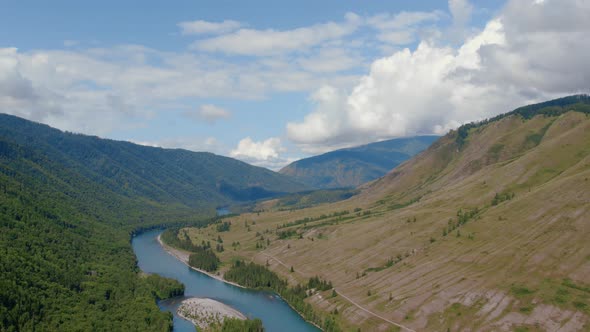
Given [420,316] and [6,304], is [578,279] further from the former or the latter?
[6,304]

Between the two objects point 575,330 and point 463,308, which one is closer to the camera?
point 575,330

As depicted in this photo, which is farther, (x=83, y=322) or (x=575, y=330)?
(x=83, y=322)

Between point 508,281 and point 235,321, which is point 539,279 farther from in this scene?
point 235,321

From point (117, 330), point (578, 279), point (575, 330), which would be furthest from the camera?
point (578, 279)

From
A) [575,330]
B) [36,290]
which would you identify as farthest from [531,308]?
[36,290]

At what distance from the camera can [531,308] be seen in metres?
178

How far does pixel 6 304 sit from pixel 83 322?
2794cm

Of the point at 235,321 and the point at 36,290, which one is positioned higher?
the point at 36,290

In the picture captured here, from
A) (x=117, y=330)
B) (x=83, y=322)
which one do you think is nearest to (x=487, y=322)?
(x=117, y=330)

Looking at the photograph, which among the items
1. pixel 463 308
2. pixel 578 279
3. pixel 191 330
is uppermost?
pixel 578 279

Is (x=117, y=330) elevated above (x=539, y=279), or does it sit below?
below

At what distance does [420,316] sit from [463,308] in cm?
1772

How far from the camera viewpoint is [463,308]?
18988cm

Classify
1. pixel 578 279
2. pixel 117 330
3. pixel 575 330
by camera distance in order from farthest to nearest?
1. pixel 578 279
2. pixel 117 330
3. pixel 575 330
